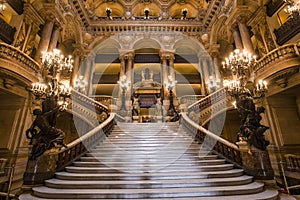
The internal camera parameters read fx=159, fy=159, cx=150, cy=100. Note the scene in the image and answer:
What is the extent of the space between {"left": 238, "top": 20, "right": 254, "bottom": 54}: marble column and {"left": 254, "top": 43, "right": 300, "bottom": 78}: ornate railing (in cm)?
246

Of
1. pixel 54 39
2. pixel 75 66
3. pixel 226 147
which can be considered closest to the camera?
pixel 226 147

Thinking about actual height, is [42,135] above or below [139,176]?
above

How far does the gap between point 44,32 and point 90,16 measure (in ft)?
21.7

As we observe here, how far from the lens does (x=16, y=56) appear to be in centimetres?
653

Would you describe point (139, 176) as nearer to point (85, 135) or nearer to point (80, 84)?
point (85, 135)

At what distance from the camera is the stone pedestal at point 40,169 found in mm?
3693

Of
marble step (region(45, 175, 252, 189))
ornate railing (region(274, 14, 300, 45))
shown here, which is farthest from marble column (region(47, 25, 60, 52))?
ornate railing (region(274, 14, 300, 45))

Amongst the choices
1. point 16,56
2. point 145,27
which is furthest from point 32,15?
point 145,27

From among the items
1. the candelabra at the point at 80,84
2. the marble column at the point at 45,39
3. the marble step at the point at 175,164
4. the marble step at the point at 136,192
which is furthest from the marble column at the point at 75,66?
the marble step at the point at 136,192

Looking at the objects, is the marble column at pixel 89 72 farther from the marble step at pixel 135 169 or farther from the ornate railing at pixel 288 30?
the ornate railing at pixel 288 30

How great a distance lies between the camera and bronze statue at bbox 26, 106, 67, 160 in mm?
3971

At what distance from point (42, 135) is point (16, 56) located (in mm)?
4525

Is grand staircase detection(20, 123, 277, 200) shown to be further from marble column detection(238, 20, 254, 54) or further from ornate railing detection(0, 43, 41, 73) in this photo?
marble column detection(238, 20, 254, 54)

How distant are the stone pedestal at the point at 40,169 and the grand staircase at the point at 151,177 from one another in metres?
0.20
